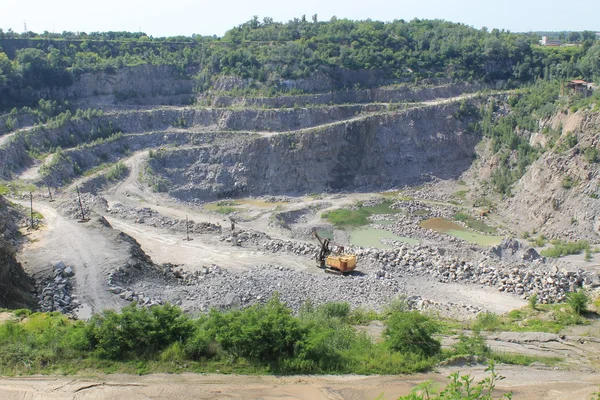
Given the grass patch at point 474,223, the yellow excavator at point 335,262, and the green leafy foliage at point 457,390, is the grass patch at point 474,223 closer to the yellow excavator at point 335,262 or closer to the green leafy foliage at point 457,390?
the yellow excavator at point 335,262

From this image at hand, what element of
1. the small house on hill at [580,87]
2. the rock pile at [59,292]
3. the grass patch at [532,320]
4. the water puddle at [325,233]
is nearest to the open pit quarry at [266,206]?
the rock pile at [59,292]

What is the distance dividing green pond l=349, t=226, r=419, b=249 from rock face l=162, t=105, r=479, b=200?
9.60 meters

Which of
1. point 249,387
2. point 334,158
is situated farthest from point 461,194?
point 249,387

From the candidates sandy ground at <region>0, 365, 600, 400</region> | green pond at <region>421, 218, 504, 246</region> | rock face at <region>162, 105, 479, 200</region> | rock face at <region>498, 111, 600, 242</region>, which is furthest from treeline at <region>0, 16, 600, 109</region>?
sandy ground at <region>0, 365, 600, 400</region>

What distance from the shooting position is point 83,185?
45125 mm

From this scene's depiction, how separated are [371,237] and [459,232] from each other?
644cm

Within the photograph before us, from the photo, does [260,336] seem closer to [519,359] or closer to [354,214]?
[519,359]

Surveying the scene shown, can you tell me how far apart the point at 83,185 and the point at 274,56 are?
2608 cm

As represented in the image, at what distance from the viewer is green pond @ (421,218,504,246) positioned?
128 ft

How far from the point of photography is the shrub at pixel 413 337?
61.8 feet

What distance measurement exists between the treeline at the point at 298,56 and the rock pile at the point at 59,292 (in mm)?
35025

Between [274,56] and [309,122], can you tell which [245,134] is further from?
[274,56]

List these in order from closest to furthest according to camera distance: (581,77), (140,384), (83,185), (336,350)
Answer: (140,384) < (336,350) < (83,185) < (581,77)

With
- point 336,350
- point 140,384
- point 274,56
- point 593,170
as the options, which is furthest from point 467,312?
point 274,56
